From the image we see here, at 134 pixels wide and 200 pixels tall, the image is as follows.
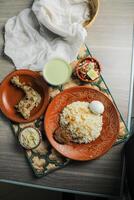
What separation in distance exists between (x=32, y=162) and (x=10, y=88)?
0.30 metres

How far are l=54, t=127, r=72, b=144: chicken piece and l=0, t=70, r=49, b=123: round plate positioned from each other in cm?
13

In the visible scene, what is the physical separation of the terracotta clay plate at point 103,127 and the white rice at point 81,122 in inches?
0.8

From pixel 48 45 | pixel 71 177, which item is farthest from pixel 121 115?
pixel 48 45

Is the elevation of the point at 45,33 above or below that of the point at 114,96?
above

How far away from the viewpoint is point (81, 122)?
3.51ft

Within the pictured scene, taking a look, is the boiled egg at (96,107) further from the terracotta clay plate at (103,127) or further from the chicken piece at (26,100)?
the chicken piece at (26,100)

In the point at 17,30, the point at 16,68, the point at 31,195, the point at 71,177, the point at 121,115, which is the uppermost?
the point at 17,30

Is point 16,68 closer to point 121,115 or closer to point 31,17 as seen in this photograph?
point 31,17

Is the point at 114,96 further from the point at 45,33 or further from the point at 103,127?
the point at 45,33

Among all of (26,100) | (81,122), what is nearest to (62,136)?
(81,122)

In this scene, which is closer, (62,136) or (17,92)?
(62,136)

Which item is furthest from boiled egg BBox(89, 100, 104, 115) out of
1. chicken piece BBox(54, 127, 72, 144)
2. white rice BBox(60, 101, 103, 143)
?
chicken piece BBox(54, 127, 72, 144)

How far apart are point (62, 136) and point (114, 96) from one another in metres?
0.25

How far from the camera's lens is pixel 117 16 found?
4.12 ft
